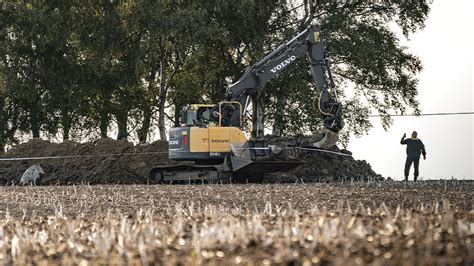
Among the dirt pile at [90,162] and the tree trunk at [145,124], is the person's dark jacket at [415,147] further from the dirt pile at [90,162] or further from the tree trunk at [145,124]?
the tree trunk at [145,124]

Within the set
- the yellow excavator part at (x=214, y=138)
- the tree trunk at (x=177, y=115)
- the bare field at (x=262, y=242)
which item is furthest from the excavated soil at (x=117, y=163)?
the bare field at (x=262, y=242)

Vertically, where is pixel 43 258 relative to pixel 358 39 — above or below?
below

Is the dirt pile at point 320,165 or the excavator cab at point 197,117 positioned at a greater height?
the excavator cab at point 197,117

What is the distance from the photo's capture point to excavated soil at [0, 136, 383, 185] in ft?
99.7

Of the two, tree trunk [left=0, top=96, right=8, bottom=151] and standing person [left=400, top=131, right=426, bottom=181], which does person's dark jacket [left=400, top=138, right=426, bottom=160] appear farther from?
tree trunk [left=0, top=96, right=8, bottom=151]

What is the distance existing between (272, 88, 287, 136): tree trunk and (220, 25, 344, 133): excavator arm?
12.6 meters

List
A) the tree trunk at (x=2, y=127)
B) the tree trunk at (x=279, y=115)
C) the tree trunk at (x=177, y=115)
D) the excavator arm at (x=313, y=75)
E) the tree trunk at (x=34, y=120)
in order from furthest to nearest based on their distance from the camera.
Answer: the tree trunk at (x=177, y=115) < the tree trunk at (x=34, y=120) < the tree trunk at (x=2, y=127) < the tree trunk at (x=279, y=115) < the excavator arm at (x=313, y=75)

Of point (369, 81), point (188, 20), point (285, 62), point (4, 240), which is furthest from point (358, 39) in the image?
point (4, 240)

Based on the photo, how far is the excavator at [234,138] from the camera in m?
26.5

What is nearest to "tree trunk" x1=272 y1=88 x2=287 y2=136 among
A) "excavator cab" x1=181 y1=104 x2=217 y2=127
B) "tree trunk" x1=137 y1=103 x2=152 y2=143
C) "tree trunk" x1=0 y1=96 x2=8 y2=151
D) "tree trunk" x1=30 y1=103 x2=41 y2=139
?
"tree trunk" x1=137 y1=103 x2=152 y2=143

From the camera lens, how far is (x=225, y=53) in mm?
41594

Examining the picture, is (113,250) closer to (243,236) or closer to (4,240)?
(243,236)

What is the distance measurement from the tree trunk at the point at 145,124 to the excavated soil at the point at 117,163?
980 cm

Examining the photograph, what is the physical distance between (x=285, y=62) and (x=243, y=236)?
21.6 m
